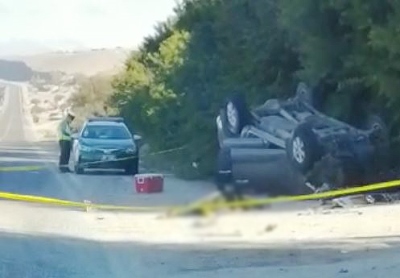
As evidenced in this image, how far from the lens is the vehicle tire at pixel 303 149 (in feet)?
46.4

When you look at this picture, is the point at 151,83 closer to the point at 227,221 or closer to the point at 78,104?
the point at 78,104

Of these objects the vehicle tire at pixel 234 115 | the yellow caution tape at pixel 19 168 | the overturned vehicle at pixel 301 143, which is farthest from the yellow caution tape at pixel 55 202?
the vehicle tire at pixel 234 115

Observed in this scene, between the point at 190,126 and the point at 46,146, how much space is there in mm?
2757

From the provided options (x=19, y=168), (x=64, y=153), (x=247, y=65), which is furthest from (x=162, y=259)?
(x=247, y=65)

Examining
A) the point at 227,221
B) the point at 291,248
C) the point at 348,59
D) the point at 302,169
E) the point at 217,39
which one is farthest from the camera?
the point at 217,39

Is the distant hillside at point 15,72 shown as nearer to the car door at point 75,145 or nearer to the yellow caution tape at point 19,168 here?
the car door at point 75,145

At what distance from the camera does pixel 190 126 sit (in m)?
23.7

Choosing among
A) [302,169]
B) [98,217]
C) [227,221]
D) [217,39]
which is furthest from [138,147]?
[227,221]

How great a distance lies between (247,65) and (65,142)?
609 cm

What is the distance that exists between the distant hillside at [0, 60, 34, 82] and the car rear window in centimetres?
133

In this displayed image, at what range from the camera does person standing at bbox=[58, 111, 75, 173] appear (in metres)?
19.9

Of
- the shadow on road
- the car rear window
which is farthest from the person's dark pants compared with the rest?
the shadow on road

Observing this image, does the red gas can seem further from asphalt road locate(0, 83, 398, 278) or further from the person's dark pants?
the person's dark pants

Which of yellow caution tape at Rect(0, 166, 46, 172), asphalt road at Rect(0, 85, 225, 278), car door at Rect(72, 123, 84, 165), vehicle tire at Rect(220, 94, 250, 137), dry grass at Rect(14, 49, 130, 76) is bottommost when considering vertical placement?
yellow caution tape at Rect(0, 166, 46, 172)
